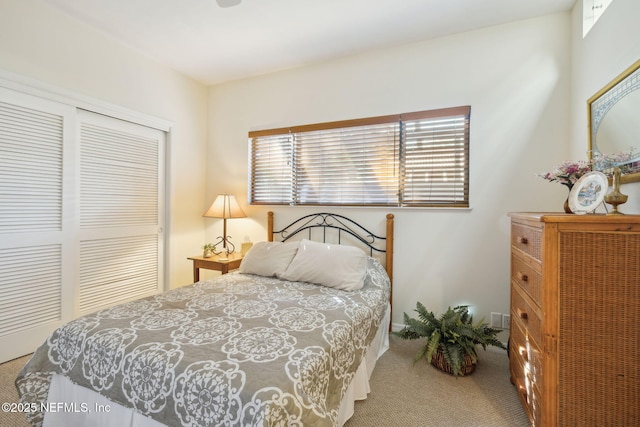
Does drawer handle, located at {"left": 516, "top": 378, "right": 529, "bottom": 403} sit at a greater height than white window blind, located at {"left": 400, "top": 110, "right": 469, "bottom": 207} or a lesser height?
lesser

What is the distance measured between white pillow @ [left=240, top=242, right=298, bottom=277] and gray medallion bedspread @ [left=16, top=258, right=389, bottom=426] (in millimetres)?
545

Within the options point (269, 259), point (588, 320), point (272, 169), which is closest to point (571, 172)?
point (588, 320)

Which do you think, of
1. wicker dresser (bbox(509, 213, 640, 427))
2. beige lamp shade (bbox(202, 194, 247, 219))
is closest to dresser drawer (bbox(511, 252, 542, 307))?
wicker dresser (bbox(509, 213, 640, 427))

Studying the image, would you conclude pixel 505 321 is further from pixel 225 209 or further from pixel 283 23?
pixel 283 23

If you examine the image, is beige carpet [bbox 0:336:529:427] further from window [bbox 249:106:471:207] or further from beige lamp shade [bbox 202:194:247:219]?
beige lamp shade [bbox 202:194:247:219]

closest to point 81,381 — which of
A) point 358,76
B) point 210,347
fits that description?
point 210,347

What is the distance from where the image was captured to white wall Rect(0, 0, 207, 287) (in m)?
2.13

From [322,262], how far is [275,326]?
903mm

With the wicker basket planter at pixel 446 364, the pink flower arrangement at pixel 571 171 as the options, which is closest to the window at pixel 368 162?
the pink flower arrangement at pixel 571 171

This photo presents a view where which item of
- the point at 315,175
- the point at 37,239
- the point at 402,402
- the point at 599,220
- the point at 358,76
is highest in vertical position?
the point at 358,76

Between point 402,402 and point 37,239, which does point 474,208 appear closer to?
point 402,402

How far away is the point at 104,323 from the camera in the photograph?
144 cm

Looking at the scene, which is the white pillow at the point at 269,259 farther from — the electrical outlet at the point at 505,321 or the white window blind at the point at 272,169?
the electrical outlet at the point at 505,321

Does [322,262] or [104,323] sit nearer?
[104,323]
